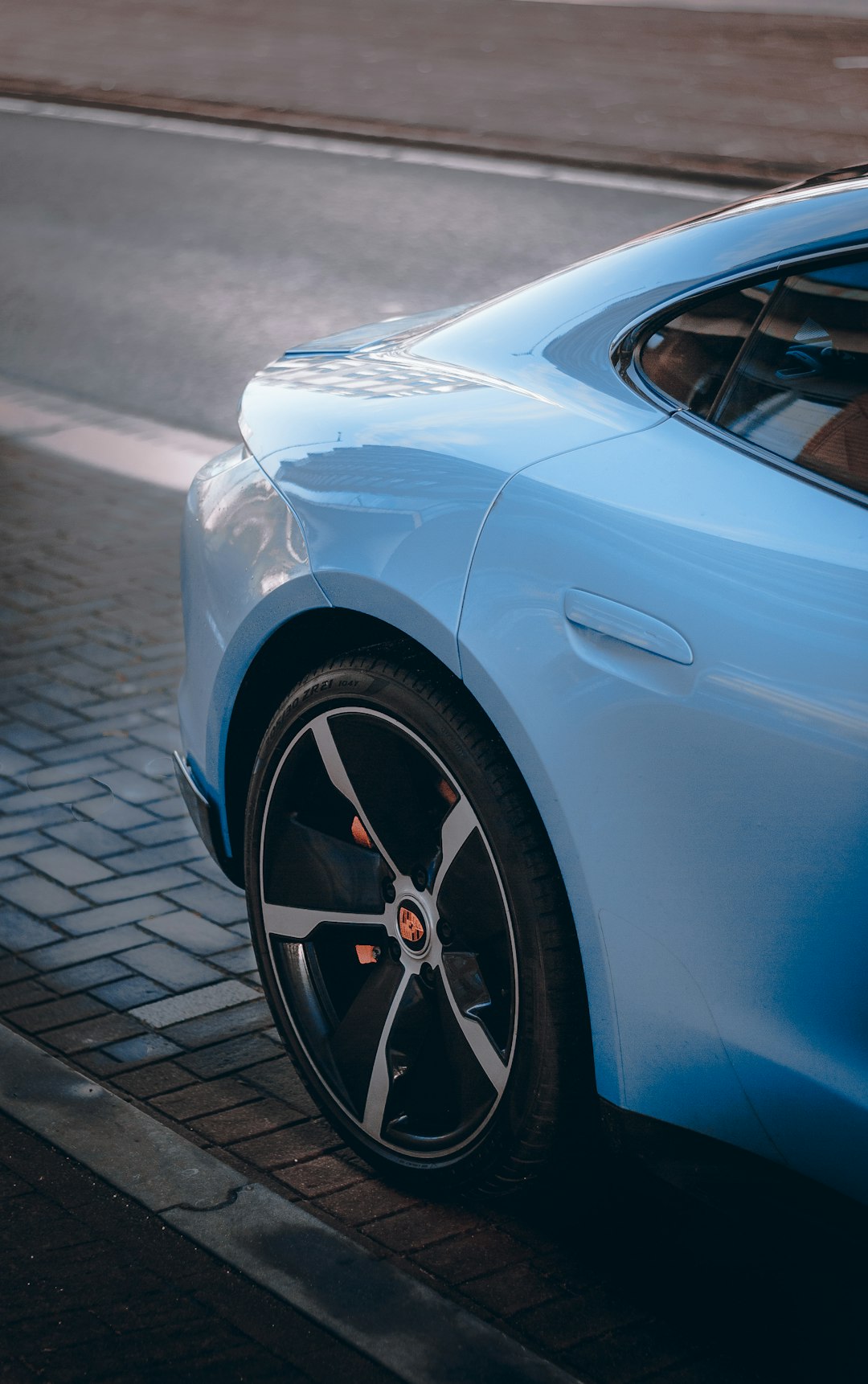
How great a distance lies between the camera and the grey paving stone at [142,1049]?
3383mm

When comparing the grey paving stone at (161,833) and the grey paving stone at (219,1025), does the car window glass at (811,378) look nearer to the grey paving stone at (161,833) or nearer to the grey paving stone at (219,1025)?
the grey paving stone at (219,1025)

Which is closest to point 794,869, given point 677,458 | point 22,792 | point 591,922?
point 591,922

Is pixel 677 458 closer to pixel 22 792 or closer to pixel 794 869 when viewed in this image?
pixel 794 869

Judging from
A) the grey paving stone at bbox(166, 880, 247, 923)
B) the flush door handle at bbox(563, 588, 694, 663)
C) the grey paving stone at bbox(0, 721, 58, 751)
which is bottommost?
the grey paving stone at bbox(166, 880, 247, 923)

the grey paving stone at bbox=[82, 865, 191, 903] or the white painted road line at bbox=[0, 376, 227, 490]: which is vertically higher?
the white painted road line at bbox=[0, 376, 227, 490]

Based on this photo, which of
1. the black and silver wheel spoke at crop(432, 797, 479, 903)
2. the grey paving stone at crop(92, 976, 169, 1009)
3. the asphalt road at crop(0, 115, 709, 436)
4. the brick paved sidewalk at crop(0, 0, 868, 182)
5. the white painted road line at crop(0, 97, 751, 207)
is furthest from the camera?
the brick paved sidewalk at crop(0, 0, 868, 182)

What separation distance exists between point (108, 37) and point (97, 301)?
14510 mm

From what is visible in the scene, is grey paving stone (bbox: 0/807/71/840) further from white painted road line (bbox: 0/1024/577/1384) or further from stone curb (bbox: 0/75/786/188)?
stone curb (bbox: 0/75/786/188)

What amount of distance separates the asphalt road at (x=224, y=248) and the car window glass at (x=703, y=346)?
5819 mm

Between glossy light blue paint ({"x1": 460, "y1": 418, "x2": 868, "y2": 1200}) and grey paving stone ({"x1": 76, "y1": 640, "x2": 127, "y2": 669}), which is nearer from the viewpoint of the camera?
glossy light blue paint ({"x1": 460, "y1": 418, "x2": 868, "y2": 1200})

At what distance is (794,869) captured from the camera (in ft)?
6.99

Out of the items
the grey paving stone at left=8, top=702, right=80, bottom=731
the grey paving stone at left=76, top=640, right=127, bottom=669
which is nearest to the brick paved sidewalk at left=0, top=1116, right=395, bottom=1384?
the grey paving stone at left=8, top=702, right=80, bottom=731

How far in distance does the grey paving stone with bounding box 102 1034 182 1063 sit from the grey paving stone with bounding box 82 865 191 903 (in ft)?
2.01

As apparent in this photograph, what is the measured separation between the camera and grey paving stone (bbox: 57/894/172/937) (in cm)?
388
